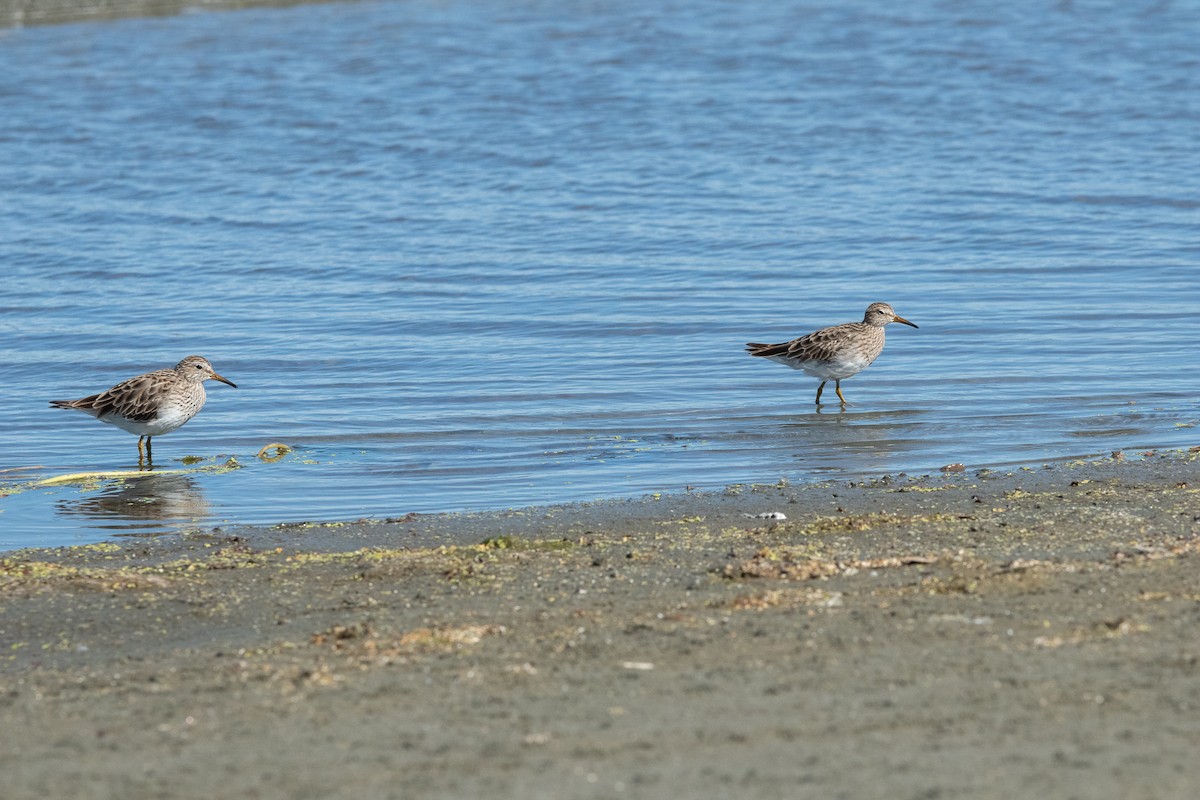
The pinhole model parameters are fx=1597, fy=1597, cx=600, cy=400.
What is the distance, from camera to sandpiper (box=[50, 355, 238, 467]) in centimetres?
1170

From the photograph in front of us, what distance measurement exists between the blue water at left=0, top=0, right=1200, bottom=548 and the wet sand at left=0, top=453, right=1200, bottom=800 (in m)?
2.12

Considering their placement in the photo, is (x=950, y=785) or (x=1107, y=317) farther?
(x=1107, y=317)

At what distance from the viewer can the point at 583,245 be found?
1944 centimetres

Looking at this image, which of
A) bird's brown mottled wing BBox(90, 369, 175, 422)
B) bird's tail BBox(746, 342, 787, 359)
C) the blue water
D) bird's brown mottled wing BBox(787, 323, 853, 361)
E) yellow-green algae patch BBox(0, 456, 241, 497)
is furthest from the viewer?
bird's tail BBox(746, 342, 787, 359)

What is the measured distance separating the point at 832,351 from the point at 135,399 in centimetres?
547

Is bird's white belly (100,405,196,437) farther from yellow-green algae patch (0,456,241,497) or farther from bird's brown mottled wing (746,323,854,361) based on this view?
bird's brown mottled wing (746,323,854,361)

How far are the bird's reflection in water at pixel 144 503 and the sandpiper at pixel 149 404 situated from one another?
80 cm

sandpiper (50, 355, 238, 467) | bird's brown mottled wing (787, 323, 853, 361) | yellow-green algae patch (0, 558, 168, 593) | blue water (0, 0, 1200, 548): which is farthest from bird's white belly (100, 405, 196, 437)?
bird's brown mottled wing (787, 323, 853, 361)

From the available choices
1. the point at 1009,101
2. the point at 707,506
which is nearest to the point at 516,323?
the point at 707,506

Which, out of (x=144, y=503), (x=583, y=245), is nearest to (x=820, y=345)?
(x=144, y=503)

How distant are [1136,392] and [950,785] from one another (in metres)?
8.36

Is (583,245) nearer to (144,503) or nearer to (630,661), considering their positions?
(144,503)

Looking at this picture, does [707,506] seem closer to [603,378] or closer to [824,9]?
[603,378]

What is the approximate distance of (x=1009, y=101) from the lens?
26781 mm
